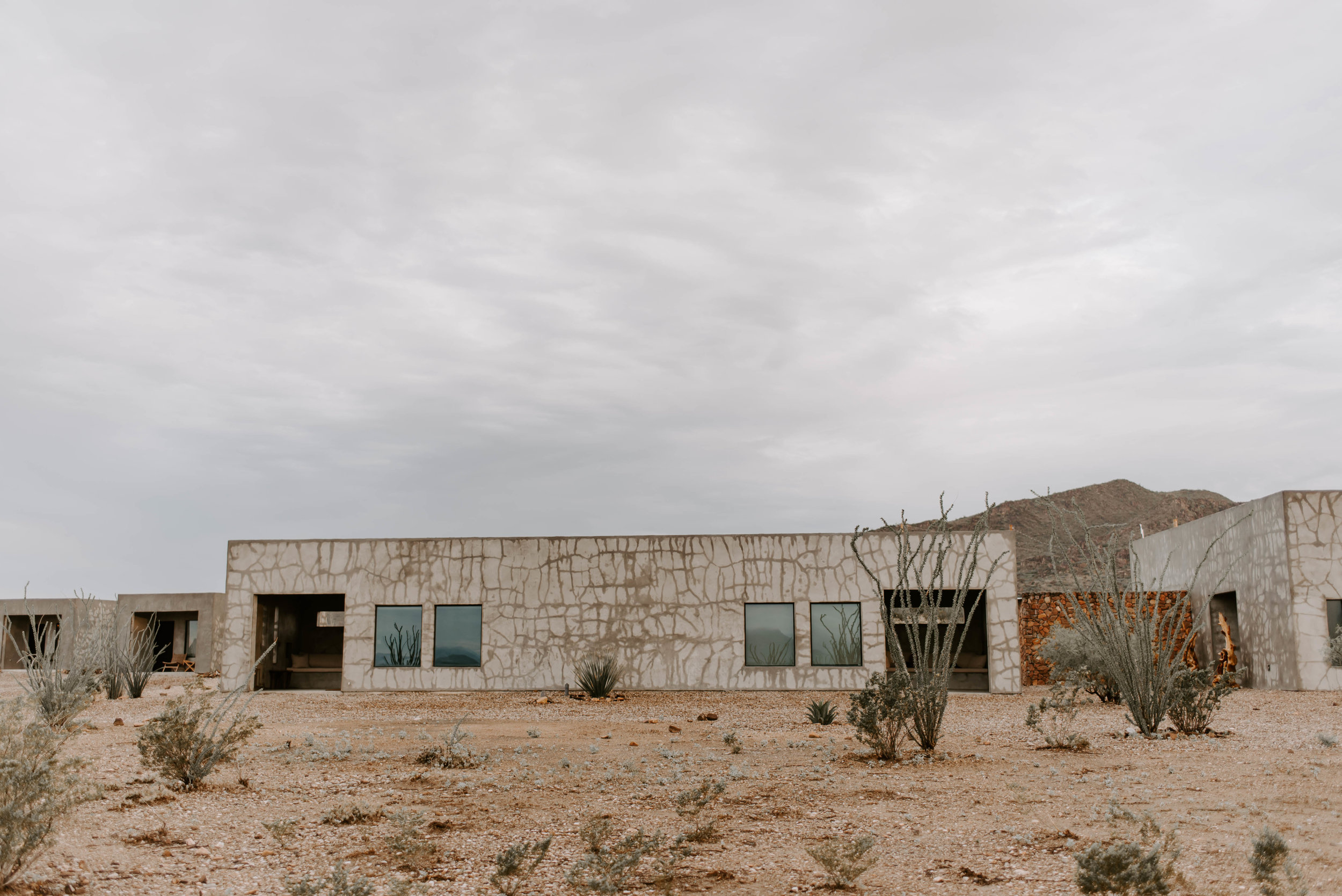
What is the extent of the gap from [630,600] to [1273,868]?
15742 mm

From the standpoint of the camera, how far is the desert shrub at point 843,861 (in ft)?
15.1

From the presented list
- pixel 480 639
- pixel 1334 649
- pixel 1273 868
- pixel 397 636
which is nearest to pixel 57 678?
pixel 397 636

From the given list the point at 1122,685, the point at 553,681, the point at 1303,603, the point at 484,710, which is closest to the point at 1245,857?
the point at 1122,685

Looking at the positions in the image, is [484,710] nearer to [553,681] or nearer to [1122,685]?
[553,681]

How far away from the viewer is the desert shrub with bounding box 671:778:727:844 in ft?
18.4

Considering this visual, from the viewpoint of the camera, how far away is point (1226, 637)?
888 inches

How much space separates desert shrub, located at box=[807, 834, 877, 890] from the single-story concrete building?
1546 centimetres

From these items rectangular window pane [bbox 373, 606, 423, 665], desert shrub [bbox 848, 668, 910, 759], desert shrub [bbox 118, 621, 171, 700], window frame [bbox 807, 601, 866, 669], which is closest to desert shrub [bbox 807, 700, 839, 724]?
desert shrub [bbox 848, 668, 910, 759]

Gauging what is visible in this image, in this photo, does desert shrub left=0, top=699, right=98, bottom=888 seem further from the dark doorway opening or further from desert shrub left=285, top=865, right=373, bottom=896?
the dark doorway opening

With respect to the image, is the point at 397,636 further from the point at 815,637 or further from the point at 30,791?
the point at 30,791

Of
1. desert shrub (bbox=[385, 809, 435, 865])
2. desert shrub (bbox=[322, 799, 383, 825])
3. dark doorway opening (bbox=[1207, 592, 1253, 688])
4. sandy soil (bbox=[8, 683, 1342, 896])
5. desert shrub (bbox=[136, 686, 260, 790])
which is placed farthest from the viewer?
dark doorway opening (bbox=[1207, 592, 1253, 688])

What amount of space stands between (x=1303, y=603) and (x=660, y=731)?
552 inches

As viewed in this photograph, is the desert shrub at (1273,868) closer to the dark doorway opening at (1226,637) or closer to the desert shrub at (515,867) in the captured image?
the desert shrub at (515,867)

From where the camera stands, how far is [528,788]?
7406 millimetres
